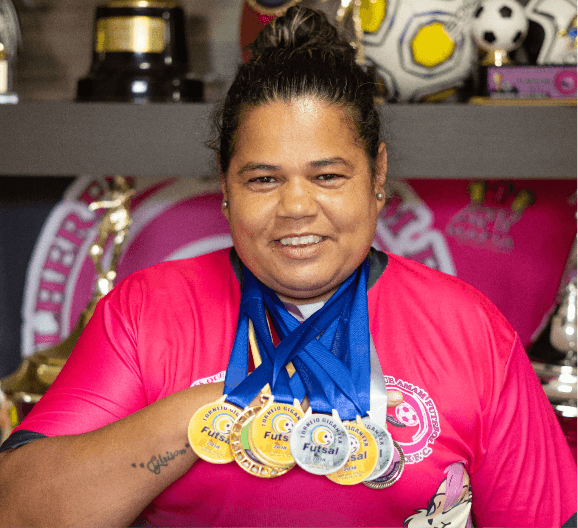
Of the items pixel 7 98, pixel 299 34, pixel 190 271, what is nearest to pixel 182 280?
pixel 190 271

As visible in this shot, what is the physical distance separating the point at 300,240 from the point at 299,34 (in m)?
0.35

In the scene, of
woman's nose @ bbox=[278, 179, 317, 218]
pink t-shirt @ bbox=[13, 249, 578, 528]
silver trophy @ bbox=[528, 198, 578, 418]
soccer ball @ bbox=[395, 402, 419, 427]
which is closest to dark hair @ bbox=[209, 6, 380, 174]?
woman's nose @ bbox=[278, 179, 317, 218]

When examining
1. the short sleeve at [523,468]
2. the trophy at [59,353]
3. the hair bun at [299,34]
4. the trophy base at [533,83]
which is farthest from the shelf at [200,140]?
the short sleeve at [523,468]

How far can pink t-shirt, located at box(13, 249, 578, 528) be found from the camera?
0.93 metres

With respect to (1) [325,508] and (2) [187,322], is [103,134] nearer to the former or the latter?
(2) [187,322]

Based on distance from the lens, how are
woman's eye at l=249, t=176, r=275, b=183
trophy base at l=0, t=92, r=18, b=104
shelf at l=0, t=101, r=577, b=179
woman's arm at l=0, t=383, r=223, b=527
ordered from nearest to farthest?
woman's arm at l=0, t=383, r=223, b=527
woman's eye at l=249, t=176, r=275, b=183
shelf at l=0, t=101, r=577, b=179
trophy base at l=0, t=92, r=18, b=104

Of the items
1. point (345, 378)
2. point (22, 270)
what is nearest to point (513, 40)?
point (345, 378)

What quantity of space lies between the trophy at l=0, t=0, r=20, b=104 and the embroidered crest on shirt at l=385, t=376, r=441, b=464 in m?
0.91

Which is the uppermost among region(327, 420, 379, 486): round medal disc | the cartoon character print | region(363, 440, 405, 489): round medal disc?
region(327, 420, 379, 486): round medal disc

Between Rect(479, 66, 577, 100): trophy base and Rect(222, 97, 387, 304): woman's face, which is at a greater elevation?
Rect(479, 66, 577, 100): trophy base

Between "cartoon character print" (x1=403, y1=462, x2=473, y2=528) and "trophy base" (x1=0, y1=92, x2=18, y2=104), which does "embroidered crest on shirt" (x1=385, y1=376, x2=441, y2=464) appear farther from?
"trophy base" (x1=0, y1=92, x2=18, y2=104)

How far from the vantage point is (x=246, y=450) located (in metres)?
0.86

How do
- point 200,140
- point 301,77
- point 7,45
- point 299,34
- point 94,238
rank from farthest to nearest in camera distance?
point 94,238 → point 7,45 → point 200,140 → point 299,34 → point 301,77

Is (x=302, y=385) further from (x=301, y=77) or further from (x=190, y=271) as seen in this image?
(x=301, y=77)
